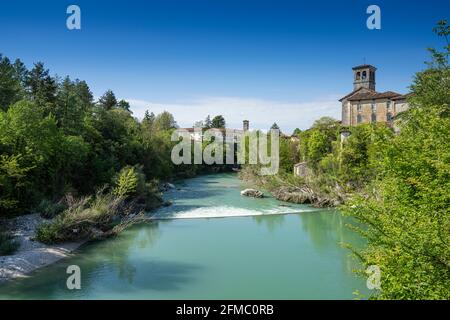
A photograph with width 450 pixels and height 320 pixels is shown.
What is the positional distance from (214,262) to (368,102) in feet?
160

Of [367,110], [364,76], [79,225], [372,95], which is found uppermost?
[364,76]

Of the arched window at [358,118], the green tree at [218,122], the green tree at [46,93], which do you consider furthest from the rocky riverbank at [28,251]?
the green tree at [218,122]

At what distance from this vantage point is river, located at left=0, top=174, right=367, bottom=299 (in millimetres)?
14391

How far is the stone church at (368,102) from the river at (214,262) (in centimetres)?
3395

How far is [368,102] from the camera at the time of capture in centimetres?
5897

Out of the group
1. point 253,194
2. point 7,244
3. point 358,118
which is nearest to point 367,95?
point 358,118

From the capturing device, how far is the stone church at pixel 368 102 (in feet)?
186

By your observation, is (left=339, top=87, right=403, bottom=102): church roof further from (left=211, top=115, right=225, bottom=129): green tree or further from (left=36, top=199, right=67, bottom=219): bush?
(left=36, top=199, right=67, bottom=219): bush

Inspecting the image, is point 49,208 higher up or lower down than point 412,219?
lower down

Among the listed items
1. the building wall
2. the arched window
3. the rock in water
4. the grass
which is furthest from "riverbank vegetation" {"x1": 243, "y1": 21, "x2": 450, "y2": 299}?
the arched window

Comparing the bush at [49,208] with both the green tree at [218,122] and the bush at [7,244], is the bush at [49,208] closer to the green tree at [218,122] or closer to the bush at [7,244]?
the bush at [7,244]

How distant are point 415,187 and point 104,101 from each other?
171 feet

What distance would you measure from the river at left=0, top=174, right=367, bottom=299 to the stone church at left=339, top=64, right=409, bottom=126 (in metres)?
33.9

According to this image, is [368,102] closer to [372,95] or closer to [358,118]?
[372,95]
